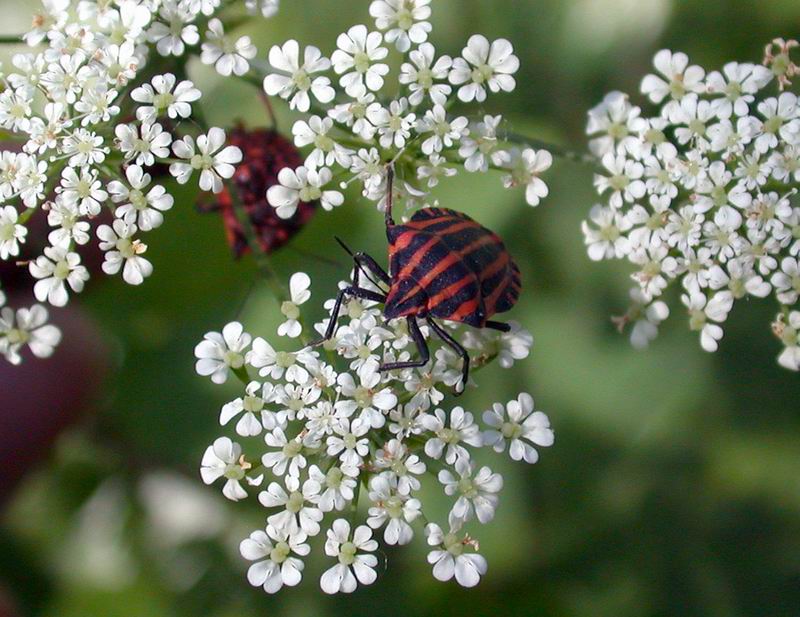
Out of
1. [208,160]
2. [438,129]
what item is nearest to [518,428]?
[438,129]

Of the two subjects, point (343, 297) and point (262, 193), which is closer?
point (343, 297)

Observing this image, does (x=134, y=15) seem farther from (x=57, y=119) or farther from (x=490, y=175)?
(x=490, y=175)

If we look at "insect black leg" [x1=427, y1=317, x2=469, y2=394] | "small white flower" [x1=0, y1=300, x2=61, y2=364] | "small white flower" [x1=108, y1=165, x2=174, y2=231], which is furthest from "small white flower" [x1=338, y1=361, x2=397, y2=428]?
"small white flower" [x1=0, y1=300, x2=61, y2=364]

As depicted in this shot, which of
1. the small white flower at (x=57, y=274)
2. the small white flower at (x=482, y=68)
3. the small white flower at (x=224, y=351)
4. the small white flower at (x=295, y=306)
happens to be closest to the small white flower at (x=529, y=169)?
the small white flower at (x=482, y=68)

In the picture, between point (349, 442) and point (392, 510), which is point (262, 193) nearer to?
point (349, 442)

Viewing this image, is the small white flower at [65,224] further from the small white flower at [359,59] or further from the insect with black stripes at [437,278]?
the small white flower at [359,59]

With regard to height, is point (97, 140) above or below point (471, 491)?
above
